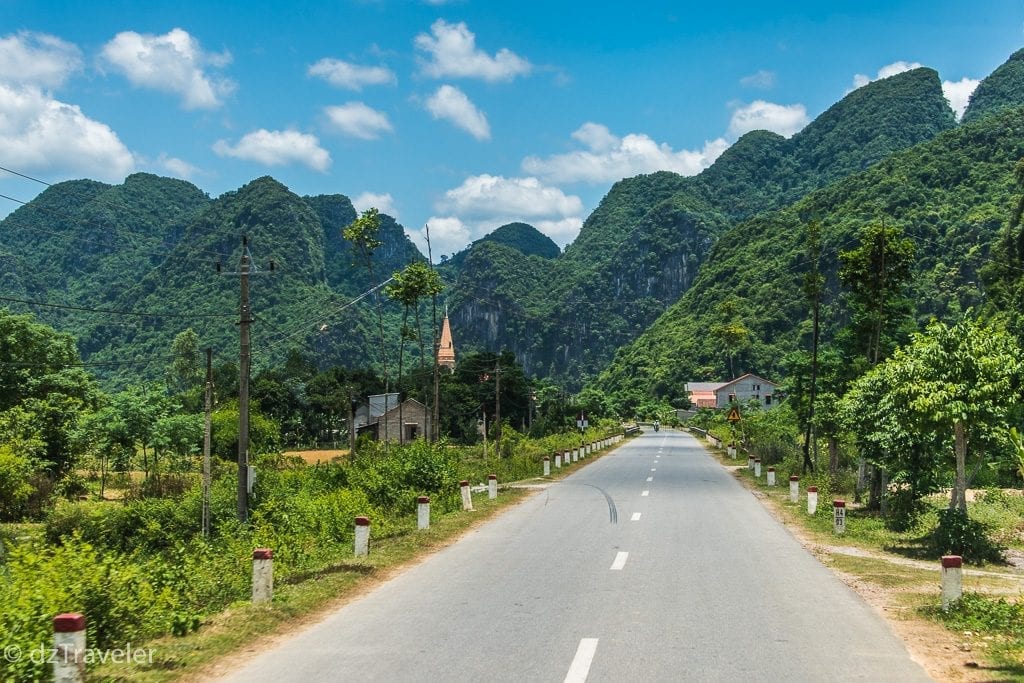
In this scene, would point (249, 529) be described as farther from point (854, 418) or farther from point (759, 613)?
point (854, 418)

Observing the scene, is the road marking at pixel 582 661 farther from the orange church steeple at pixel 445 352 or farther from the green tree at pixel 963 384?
the orange church steeple at pixel 445 352

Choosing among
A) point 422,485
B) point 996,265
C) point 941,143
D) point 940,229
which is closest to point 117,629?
point 422,485

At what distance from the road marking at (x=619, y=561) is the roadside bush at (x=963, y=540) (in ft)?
17.9

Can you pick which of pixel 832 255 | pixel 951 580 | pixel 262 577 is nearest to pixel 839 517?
pixel 951 580

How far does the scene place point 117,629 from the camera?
8.26m

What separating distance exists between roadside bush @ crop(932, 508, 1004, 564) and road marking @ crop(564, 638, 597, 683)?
9.01m

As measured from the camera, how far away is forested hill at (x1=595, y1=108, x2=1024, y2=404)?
10581 cm

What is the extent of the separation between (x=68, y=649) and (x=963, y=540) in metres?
13.6

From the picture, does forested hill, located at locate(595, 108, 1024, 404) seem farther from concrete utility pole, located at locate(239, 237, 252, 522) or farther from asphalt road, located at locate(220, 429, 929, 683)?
concrete utility pole, located at locate(239, 237, 252, 522)

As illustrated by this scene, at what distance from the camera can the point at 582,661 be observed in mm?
7633

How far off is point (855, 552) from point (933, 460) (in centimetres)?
287

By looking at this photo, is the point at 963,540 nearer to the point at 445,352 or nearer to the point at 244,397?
the point at 244,397

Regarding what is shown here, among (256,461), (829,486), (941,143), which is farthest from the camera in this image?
(941,143)

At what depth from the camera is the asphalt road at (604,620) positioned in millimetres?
7480
